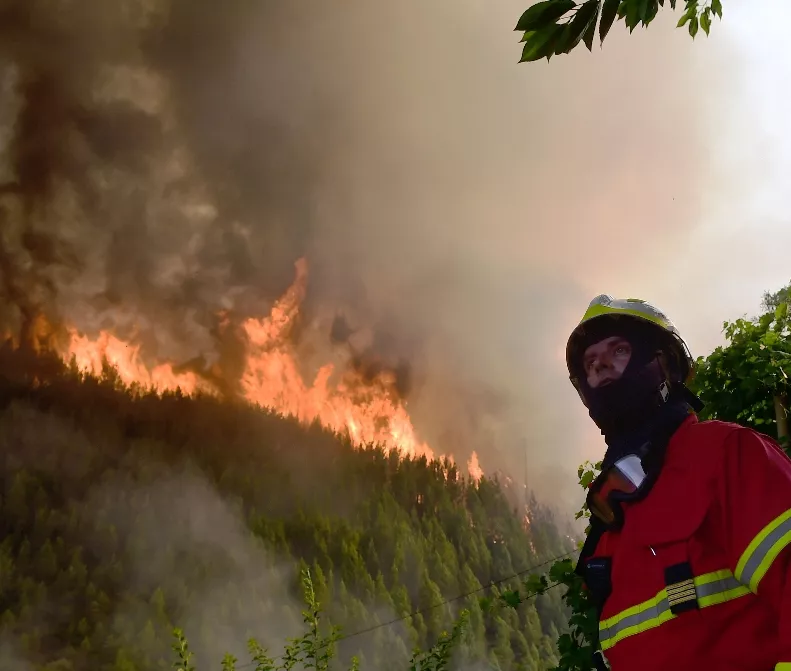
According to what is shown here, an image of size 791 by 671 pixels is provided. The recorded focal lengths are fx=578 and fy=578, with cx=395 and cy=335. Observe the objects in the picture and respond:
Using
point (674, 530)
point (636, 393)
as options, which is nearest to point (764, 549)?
point (674, 530)

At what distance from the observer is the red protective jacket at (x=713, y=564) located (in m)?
1.05

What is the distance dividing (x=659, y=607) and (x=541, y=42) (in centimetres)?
114

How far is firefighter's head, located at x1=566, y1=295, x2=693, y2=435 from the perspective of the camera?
5.04ft

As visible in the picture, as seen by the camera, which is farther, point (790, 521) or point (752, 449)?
point (752, 449)

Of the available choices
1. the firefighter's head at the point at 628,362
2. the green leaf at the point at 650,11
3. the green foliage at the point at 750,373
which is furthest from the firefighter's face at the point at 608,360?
the green foliage at the point at 750,373

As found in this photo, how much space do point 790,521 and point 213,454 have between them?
9.86m

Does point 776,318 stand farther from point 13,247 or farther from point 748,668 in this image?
point 13,247

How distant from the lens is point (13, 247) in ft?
29.7

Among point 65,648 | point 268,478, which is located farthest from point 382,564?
point 65,648

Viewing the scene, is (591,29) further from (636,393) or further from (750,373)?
(750,373)

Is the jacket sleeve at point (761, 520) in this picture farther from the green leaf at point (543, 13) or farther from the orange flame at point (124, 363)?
the orange flame at point (124, 363)

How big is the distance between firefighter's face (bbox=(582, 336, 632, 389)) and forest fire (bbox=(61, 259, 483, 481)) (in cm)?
933

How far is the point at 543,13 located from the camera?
107 centimetres

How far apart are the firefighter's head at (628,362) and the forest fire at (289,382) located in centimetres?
933
